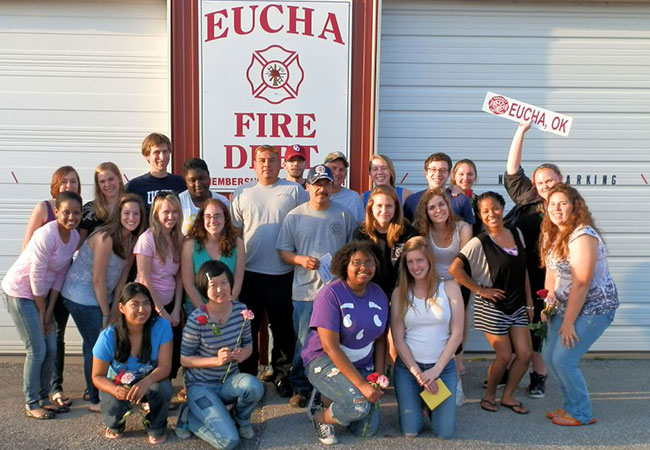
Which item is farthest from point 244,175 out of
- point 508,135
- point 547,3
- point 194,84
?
point 547,3

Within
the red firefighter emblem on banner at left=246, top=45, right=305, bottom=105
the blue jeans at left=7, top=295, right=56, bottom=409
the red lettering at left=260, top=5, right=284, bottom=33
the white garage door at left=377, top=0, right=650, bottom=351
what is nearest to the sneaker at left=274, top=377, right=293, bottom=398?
the blue jeans at left=7, top=295, right=56, bottom=409

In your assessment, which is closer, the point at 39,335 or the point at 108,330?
the point at 108,330

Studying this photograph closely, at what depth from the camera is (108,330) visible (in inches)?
151

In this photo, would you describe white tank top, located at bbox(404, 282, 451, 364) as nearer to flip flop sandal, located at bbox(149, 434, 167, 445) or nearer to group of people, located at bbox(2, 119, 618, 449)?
group of people, located at bbox(2, 119, 618, 449)

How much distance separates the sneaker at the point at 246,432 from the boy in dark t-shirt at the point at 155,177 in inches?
68.5

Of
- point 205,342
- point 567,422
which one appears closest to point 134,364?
point 205,342

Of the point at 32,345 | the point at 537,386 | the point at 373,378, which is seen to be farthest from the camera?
the point at 537,386

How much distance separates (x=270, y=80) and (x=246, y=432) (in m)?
2.96

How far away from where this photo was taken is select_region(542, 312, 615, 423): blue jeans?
3.96 meters

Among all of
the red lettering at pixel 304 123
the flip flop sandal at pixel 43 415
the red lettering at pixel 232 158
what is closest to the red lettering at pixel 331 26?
the red lettering at pixel 304 123

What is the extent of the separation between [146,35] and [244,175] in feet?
5.17

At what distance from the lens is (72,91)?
555cm

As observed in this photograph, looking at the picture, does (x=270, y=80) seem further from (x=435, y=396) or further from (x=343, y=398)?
(x=435, y=396)

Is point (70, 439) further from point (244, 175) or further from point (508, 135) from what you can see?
point (508, 135)
